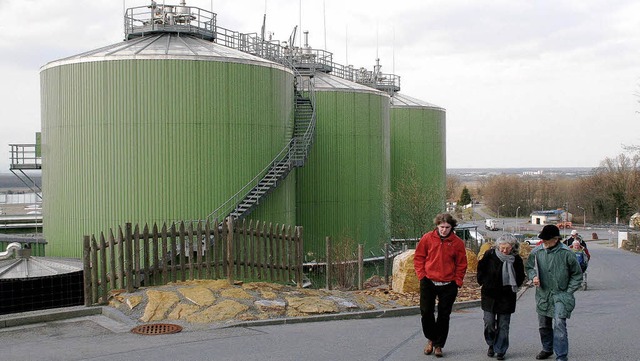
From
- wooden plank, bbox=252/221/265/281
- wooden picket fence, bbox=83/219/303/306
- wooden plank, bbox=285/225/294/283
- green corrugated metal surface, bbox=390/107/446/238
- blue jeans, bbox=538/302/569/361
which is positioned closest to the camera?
blue jeans, bbox=538/302/569/361

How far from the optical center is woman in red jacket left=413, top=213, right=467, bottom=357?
905 centimetres

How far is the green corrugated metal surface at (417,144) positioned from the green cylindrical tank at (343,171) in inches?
337

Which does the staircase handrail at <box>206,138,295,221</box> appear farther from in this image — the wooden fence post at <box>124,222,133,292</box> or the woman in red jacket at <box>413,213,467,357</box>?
the woman in red jacket at <box>413,213,467,357</box>

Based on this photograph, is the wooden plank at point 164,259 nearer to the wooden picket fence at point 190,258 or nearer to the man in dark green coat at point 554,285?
the wooden picket fence at point 190,258

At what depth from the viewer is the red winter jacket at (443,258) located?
9.05 meters

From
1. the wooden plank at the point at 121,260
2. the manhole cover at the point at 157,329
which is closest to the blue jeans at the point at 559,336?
the manhole cover at the point at 157,329

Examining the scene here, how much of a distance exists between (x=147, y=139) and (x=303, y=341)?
12.0 metres

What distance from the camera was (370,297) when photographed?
1438 centimetres

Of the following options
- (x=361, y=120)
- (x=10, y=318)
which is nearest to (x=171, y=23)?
(x=361, y=120)

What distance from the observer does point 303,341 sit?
1032 centimetres

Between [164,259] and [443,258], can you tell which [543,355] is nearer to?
[443,258]

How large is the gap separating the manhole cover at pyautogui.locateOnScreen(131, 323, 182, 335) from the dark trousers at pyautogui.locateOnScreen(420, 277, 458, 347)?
3986 mm

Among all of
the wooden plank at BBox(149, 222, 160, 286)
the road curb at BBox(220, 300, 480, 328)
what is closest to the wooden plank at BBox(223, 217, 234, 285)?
the wooden plank at BBox(149, 222, 160, 286)

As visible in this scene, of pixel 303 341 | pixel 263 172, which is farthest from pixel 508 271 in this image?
pixel 263 172
